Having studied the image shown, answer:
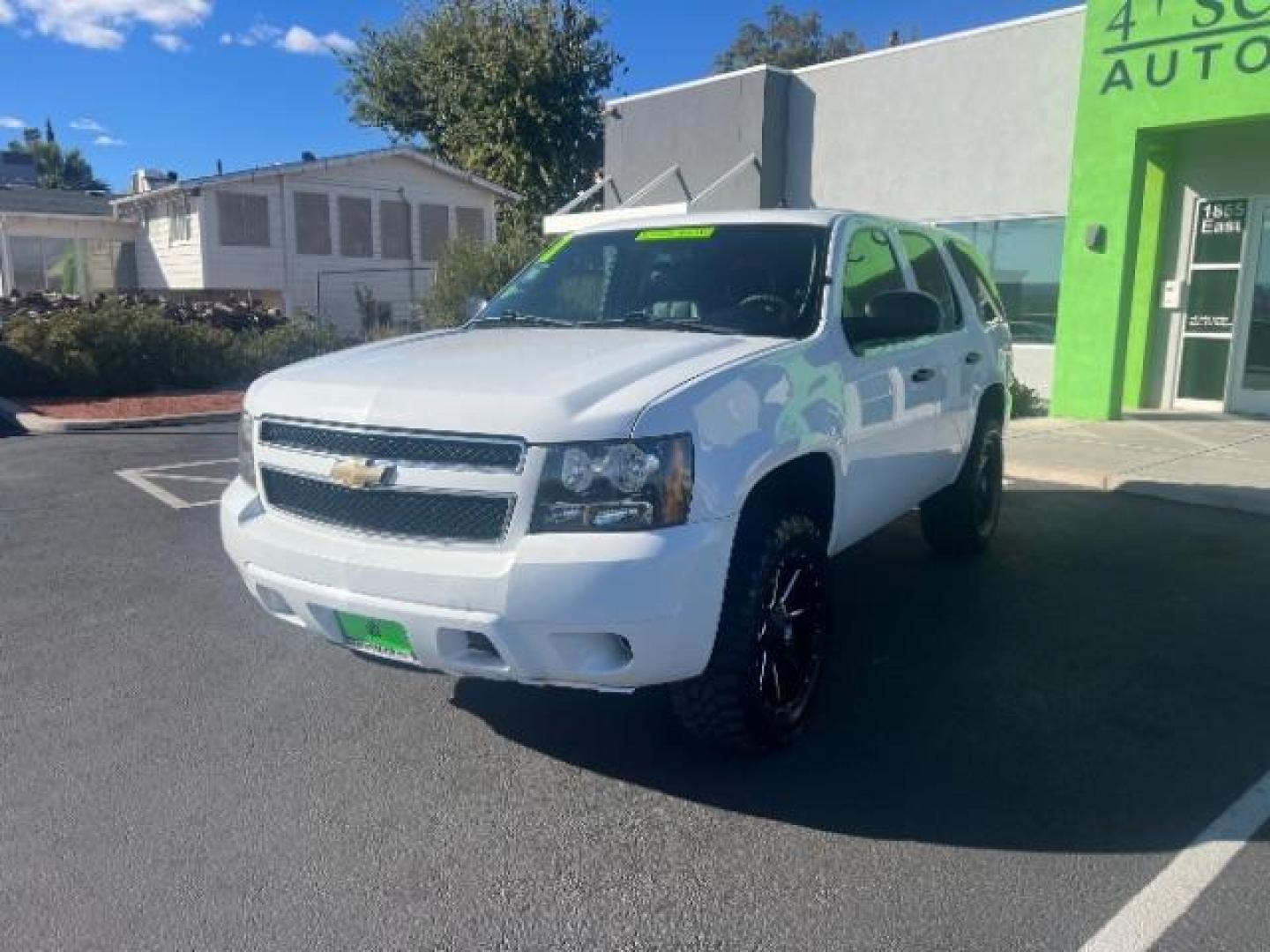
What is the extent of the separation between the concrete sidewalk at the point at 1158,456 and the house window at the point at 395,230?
21454 mm

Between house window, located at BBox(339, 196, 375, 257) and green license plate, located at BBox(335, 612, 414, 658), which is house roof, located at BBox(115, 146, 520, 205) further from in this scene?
green license plate, located at BBox(335, 612, 414, 658)

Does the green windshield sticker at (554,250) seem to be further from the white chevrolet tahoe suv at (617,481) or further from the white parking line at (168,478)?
the white parking line at (168,478)

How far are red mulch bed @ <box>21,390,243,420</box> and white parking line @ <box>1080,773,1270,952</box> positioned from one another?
38.2ft

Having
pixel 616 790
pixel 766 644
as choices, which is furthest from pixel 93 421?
pixel 766 644

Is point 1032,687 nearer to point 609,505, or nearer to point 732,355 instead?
point 732,355

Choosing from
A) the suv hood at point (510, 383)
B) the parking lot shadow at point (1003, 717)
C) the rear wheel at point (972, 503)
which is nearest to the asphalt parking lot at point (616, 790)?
the parking lot shadow at point (1003, 717)

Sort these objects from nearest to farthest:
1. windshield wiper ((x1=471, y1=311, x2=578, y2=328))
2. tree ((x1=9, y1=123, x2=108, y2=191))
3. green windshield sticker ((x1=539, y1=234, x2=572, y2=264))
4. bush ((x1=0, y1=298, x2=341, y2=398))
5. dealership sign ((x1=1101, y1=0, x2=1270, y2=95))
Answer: windshield wiper ((x1=471, y1=311, x2=578, y2=328)) → green windshield sticker ((x1=539, y1=234, x2=572, y2=264)) → dealership sign ((x1=1101, y1=0, x2=1270, y2=95)) → bush ((x1=0, y1=298, x2=341, y2=398)) → tree ((x1=9, y1=123, x2=108, y2=191))

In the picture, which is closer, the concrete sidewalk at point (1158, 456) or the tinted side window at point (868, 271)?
the tinted side window at point (868, 271)

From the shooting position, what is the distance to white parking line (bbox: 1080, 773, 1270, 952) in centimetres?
262

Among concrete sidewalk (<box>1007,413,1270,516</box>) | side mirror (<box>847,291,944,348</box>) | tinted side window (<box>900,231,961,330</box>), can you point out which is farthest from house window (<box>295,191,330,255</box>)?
side mirror (<box>847,291,944,348</box>)

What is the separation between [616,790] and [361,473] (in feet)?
4.41

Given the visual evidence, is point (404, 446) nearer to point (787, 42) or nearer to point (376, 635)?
point (376, 635)

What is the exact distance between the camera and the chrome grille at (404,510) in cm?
303

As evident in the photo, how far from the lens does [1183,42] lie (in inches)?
422
